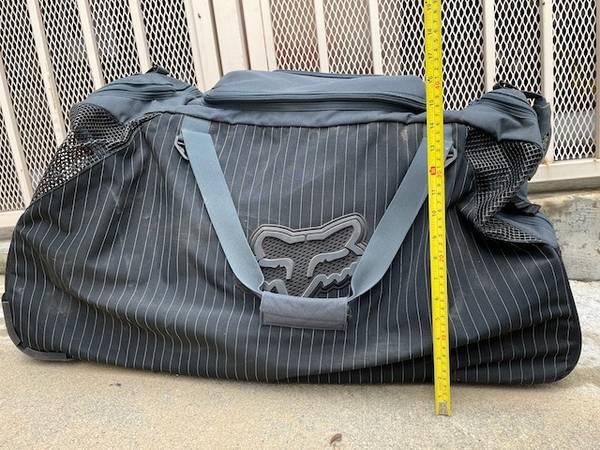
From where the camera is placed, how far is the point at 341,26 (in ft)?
4.33

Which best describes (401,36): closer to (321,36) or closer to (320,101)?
(321,36)

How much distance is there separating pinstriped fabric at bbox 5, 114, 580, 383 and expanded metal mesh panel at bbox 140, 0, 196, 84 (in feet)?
1.45

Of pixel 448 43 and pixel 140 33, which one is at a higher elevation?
pixel 140 33

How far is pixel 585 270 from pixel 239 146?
0.94 metres

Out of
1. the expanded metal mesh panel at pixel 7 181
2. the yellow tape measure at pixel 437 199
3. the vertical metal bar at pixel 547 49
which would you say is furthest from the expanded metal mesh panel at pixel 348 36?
the expanded metal mesh panel at pixel 7 181

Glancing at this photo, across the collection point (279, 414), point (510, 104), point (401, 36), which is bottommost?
point (279, 414)

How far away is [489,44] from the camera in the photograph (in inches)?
50.9

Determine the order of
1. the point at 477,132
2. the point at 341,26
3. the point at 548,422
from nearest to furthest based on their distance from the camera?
the point at 548,422 → the point at 477,132 → the point at 341,26

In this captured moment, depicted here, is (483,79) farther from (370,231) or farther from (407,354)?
(407,354)

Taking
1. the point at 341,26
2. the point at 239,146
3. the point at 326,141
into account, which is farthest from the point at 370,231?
the point at 341,26

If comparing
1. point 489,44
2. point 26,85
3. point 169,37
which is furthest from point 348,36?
point 26,85

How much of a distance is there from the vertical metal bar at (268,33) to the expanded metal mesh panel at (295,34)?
1 cm

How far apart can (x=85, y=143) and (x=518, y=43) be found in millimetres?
983

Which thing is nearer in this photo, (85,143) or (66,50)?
(85,143)
